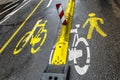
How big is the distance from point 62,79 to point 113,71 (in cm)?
145

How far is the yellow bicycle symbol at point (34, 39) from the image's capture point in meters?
8.38

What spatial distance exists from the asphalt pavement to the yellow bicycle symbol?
144 millimetres

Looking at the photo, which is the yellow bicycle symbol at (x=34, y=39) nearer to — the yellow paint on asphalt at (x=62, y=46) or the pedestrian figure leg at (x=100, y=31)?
the yellow paint on asphalt at (x=62, y=46)

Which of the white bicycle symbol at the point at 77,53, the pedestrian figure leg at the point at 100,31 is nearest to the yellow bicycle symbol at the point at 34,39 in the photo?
the white bicycle symbol at the point at 77,53

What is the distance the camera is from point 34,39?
8.98 metres

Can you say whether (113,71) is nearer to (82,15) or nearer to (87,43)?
(87,43)

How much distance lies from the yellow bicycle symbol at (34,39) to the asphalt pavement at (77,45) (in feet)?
0.47

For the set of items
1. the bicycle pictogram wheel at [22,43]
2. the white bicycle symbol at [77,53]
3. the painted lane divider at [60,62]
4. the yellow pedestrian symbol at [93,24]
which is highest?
the painted lane divider at [60,62]

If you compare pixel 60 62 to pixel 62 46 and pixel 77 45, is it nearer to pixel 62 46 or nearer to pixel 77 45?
pixel 62 46

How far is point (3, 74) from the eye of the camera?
7129 millimetres

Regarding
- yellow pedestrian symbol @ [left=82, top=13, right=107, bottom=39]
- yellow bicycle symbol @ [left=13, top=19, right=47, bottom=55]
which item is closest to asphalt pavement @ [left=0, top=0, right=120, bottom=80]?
yellow pedestrian symbol @ [left=82, top=13, right=107, bottom=39]

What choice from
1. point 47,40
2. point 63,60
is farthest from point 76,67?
point 47,40

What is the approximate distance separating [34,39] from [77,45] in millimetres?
2182

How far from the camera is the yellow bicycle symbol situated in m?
8.38
